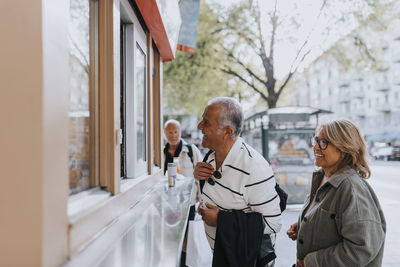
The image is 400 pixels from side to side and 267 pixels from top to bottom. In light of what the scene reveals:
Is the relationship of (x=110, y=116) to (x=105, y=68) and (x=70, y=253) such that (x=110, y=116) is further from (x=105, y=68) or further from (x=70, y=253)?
(x=70, y=253)

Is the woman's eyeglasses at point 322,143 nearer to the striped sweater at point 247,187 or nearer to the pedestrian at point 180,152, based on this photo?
the striped sweater at point 247,187

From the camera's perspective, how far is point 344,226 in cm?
176

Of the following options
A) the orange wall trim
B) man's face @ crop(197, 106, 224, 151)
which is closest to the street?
man's face @ crop(197, 106, 224, 151)

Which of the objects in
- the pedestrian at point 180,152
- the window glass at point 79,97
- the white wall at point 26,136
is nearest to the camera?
the white wall at point 26,136

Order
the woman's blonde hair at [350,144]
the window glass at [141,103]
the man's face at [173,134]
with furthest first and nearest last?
1. the man's face at [173,134]
2. the window glass at [141,103]
3. the woman's blonde hair at [350,144]

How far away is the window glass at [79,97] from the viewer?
5.01 feet

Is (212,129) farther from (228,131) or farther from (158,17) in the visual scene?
(158,17)

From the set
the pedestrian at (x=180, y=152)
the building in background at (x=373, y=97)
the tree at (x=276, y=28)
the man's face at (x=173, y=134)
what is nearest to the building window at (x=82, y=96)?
the pedestrian at (x=180, y=152)

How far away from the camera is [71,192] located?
5.10 feet

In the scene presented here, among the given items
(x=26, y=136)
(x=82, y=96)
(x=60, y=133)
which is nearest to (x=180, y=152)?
(x=82, y=96)

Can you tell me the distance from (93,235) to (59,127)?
62cm

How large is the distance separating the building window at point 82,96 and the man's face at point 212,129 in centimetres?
71

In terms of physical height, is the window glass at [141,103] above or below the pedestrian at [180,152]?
above

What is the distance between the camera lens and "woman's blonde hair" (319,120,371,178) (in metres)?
2.00
